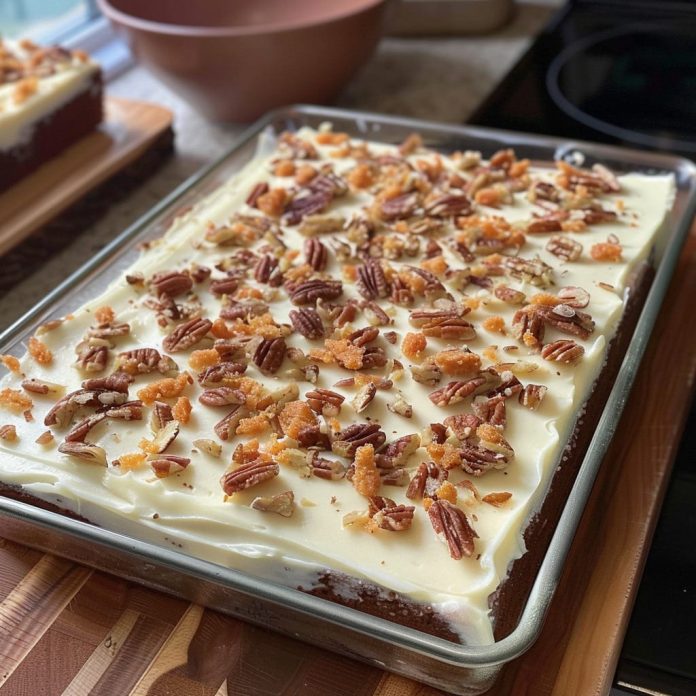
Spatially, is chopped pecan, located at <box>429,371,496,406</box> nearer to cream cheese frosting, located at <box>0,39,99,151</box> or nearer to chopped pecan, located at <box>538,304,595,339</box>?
chopped pecan, located at <box>538,304,595,339</box>

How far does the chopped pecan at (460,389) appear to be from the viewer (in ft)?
3.32

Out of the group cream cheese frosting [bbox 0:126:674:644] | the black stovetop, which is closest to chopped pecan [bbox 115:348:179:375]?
cream cheese frosting [bbox 0:126:674:644]

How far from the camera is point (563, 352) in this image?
1062 millimetres

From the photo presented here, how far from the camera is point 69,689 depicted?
0.87m

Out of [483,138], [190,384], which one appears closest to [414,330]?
[190,384]

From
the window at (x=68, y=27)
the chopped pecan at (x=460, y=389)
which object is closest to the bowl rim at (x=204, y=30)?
the window at (x=68, y=27)

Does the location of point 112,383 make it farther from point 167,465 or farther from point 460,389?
point 460,389

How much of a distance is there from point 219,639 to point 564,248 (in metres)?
0.70

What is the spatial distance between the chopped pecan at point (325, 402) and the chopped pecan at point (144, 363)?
0.59 feet

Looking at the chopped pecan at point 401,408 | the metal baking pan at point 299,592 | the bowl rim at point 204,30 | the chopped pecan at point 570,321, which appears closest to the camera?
the metal baking pan at point 299,592

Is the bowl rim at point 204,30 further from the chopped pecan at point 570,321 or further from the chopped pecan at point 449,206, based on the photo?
the chopped pecan at point 570,321

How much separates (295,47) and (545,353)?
0.87m

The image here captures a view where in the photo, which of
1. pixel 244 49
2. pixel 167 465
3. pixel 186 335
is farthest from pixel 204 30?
pixel 167 465

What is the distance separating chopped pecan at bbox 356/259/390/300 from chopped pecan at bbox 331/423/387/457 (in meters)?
0.27
